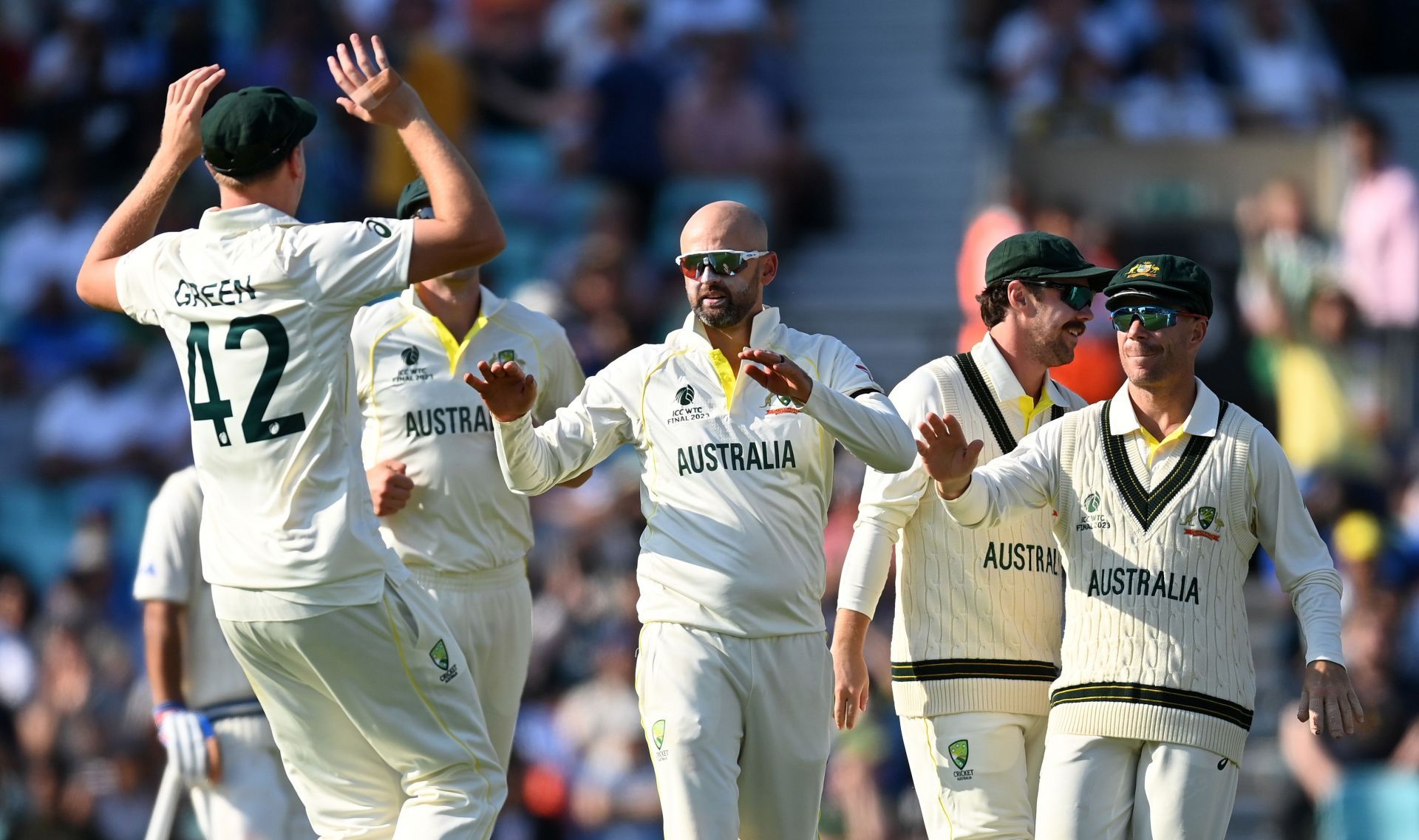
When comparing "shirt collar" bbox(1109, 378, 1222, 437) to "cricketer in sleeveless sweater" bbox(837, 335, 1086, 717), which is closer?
"shirt collar" bbox(1109, 378, 1222, 437)

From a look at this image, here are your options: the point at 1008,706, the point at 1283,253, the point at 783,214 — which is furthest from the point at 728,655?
the point at 783,214

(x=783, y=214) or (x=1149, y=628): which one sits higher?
(x=783, y=214)

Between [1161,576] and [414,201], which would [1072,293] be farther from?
[414,201]

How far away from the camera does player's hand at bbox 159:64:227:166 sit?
690cm

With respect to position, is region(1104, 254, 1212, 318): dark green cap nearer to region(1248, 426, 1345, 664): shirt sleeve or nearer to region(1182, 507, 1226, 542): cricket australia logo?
region(1248, 426, 1345, 664): shirt sleeve

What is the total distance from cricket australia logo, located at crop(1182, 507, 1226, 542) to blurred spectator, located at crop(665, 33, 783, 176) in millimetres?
9939

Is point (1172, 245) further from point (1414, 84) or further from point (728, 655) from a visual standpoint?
point (728, 655)

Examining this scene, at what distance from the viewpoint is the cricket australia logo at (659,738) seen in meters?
7.06

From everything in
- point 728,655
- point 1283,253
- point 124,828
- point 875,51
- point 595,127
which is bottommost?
point 124,828

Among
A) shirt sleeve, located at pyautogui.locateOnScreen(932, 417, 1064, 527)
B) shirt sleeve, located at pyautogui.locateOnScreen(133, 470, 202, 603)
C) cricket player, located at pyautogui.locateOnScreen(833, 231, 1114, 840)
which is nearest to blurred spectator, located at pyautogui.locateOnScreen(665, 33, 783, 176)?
shirt sleeve, located at pyautogui.locateOnScreen(133, 470, 202, 603)

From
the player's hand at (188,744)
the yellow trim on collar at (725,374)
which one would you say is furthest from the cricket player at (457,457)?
the player's hand at (188,744)

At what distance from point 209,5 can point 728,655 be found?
39.6ft

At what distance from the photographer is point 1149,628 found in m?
6.76

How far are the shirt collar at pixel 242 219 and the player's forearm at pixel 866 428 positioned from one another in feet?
5.70
